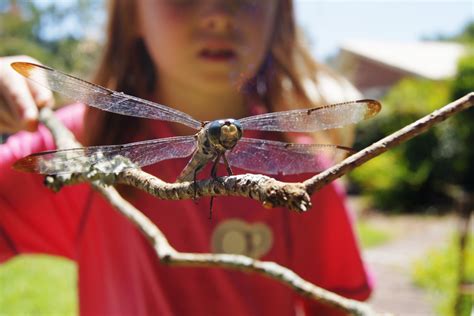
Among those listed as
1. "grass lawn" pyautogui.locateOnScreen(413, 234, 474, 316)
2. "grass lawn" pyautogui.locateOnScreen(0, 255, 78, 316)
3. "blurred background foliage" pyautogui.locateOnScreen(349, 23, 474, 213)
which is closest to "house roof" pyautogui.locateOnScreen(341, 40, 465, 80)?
"grass lawn" pyautogui.locateOnScreen(413, 234, 474, 316)

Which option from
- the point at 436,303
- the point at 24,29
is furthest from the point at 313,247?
the point at 436,303

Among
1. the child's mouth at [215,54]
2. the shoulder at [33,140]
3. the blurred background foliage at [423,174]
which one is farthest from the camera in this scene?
the blurred background foliage at [423,174]

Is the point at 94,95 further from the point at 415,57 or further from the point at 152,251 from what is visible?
the point at 415,57

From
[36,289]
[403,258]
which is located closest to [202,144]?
[36,289]

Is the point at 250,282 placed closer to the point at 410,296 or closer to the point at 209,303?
the point at 209,303

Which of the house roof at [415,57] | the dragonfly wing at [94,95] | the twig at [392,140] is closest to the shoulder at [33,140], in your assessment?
the dragonfly wing at [94,95]

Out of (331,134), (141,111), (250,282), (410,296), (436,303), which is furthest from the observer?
(410,296)

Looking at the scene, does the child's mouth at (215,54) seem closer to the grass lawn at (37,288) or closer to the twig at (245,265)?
the twig at (245,265)
